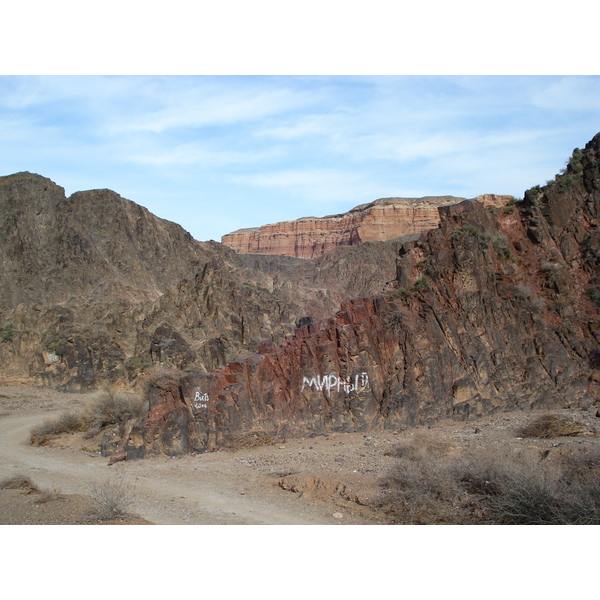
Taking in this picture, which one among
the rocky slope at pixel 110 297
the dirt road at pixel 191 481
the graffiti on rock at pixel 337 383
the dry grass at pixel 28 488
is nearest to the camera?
the dirt road at pixel 191 481

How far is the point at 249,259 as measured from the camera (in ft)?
388

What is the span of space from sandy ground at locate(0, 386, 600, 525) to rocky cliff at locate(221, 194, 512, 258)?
Result: 109 m

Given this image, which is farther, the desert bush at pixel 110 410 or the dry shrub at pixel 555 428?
the desert bush at pixel 110 410

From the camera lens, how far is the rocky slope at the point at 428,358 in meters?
15.8

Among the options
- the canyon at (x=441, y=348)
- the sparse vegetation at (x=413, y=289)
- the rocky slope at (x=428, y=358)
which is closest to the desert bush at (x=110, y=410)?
the canyon at (x=441, y=348)

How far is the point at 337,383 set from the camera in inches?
642

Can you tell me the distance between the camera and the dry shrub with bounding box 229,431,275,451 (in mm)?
15227

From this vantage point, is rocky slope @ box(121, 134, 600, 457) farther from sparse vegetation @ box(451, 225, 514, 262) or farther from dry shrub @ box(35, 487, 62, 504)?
dry shrub @ box(35, 487, 62, 504)

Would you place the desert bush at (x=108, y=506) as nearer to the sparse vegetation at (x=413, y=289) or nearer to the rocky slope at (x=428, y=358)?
the rocky slope at (x=428, y=358)

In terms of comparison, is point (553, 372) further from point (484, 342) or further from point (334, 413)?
point (334, 413)

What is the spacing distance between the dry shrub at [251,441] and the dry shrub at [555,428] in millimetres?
6313

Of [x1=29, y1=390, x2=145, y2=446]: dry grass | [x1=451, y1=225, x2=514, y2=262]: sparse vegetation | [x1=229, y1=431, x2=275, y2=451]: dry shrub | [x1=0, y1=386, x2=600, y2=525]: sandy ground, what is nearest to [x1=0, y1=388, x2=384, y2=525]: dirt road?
A: [x1=0, y1=386, x2=600, y2=525]: sandy ground

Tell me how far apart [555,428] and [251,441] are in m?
7.35

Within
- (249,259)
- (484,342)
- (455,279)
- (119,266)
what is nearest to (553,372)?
(484,342)
